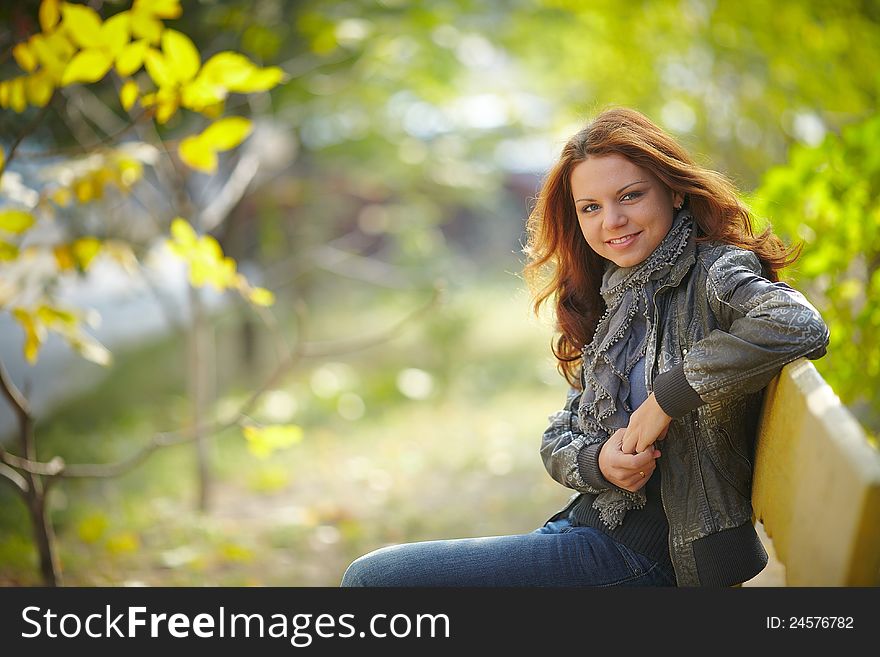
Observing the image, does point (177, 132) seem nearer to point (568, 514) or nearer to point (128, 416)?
point (128, 416)

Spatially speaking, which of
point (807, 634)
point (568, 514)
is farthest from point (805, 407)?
point (568, 514)

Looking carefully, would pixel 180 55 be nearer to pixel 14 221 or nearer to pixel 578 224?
pixel 14 221

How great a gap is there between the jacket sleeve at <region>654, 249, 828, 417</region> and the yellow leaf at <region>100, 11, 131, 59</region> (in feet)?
4.72

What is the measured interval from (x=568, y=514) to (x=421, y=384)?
5.63 m

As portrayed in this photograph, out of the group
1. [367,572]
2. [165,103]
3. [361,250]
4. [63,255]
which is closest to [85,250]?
[63,255]

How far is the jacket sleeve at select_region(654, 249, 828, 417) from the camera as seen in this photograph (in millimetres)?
1543

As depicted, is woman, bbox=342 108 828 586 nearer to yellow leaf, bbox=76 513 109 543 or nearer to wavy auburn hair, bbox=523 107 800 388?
wavy auburn hair, bbox=523 107 800 388

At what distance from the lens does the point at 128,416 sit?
22.6 ft

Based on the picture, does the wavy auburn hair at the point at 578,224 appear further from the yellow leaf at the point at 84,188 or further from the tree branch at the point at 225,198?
the tree branch at the point at 225,198

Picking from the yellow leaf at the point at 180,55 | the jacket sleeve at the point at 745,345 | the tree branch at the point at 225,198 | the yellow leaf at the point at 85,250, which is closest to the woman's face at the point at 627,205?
the jacket sleeve at the point at 745,345

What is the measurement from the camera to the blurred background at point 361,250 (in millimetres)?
3045

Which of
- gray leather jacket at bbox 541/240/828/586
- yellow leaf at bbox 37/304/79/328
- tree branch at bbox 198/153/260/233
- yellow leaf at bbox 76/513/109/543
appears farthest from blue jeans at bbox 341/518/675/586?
tree branch at bbox 198/153/260/233

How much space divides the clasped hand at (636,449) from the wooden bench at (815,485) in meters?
0.20

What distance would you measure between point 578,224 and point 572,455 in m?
0.54
